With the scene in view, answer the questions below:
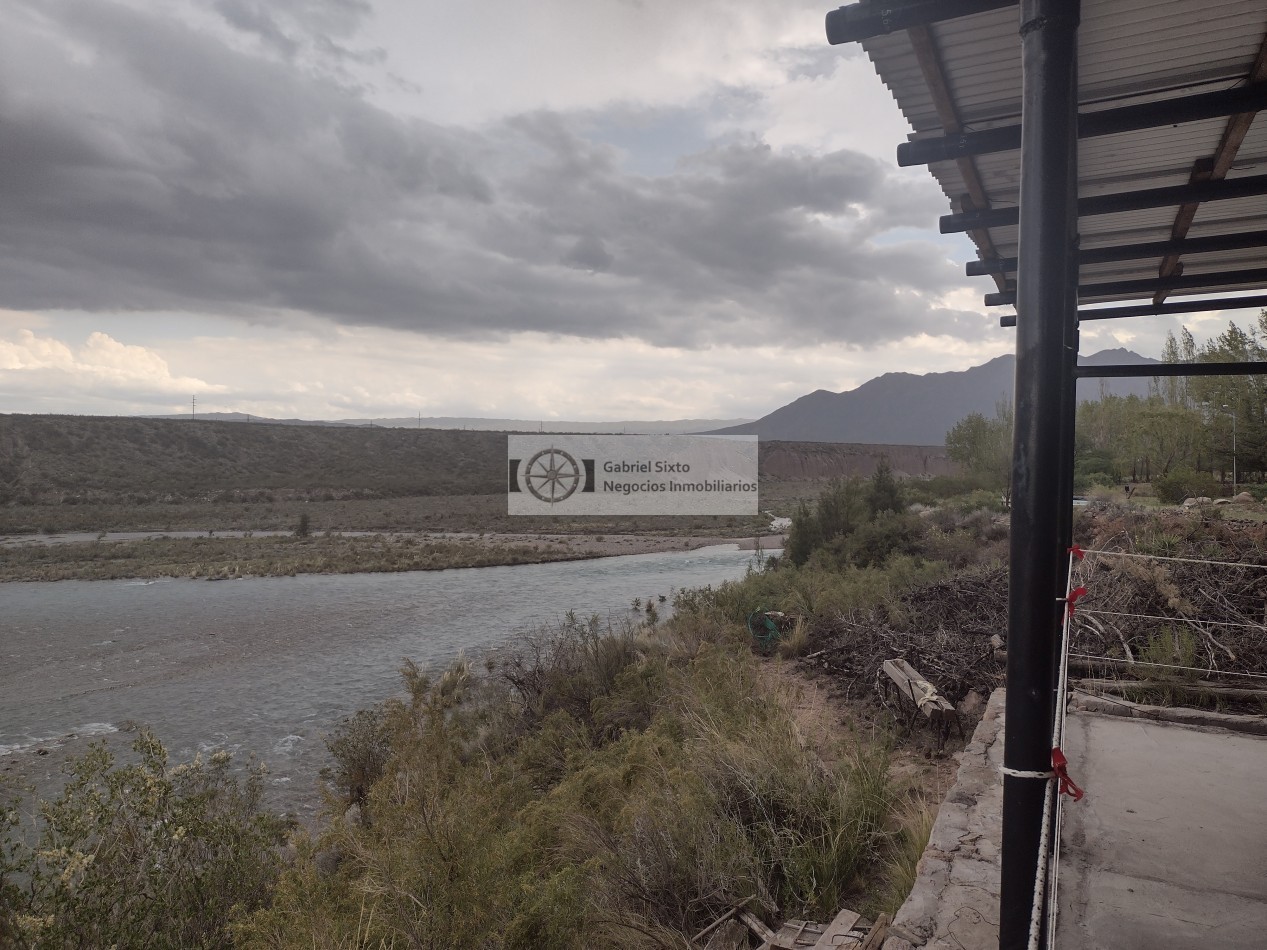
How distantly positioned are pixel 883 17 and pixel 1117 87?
1.44 meters

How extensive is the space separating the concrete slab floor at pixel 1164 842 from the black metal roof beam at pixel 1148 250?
307cm

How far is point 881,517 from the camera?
1789cm

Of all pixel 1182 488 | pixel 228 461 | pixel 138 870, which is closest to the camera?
pixel 138 870

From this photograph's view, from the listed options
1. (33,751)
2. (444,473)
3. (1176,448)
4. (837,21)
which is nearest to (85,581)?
(33,751)

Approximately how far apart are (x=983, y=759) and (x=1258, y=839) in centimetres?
146

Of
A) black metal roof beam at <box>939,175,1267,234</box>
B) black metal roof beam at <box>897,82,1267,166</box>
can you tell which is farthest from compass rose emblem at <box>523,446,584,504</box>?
black metal roof beam at <box>897,82,1267,166</box>

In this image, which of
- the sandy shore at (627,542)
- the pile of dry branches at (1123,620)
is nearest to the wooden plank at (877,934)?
the pile of dry branches at (1123,620)

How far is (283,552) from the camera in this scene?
30672 mm

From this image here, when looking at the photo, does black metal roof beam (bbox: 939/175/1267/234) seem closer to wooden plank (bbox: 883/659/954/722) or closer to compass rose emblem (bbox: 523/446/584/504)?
wooden plank (bbox: 883/659/954/722)

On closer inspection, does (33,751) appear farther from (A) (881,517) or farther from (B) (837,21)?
(A) (881,517)

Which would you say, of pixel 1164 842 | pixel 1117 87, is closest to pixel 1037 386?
pixel 1117 87

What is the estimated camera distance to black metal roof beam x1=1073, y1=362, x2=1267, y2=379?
14.4 feet

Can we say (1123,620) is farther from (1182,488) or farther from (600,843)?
(1182,488)

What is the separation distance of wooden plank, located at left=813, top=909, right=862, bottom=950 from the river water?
6094mm
